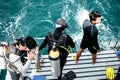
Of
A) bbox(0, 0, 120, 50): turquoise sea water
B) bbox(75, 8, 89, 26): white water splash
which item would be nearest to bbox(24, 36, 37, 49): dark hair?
bbox(0, 0, 120, 50): turquoise sea water

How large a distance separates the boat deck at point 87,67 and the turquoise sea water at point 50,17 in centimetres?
529

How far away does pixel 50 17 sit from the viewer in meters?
16.7

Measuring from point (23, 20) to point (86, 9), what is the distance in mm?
4502

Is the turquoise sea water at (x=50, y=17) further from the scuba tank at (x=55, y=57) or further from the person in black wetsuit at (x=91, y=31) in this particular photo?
the scuba tank at (x=55, y=57)

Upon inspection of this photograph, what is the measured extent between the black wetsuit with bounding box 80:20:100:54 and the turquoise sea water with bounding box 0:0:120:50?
6.67 meters

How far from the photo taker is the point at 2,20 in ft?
54.6

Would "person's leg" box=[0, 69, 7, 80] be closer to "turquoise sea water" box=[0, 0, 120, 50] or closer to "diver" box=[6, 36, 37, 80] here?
"diver" box=[6, 36, 37, 80]

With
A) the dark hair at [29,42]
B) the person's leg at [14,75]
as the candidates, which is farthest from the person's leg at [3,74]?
the dark hair at [29,42]

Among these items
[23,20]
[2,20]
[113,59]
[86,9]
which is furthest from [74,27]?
[113,59]

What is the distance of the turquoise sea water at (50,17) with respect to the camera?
15.6 metres

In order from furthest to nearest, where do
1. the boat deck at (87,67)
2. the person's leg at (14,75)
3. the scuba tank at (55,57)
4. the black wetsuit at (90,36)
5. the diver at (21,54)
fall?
the boat deck at (87,67)
the black wetsuit at (90,36)
the person's leg at (14,75)
the scuba tank at (55,57)
the diver at (21,54)

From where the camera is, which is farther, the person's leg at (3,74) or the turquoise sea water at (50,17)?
the turquoise sea water at (50,17)

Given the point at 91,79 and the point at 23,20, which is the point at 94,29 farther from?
the point at 23,20

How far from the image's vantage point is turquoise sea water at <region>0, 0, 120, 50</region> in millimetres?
15594
